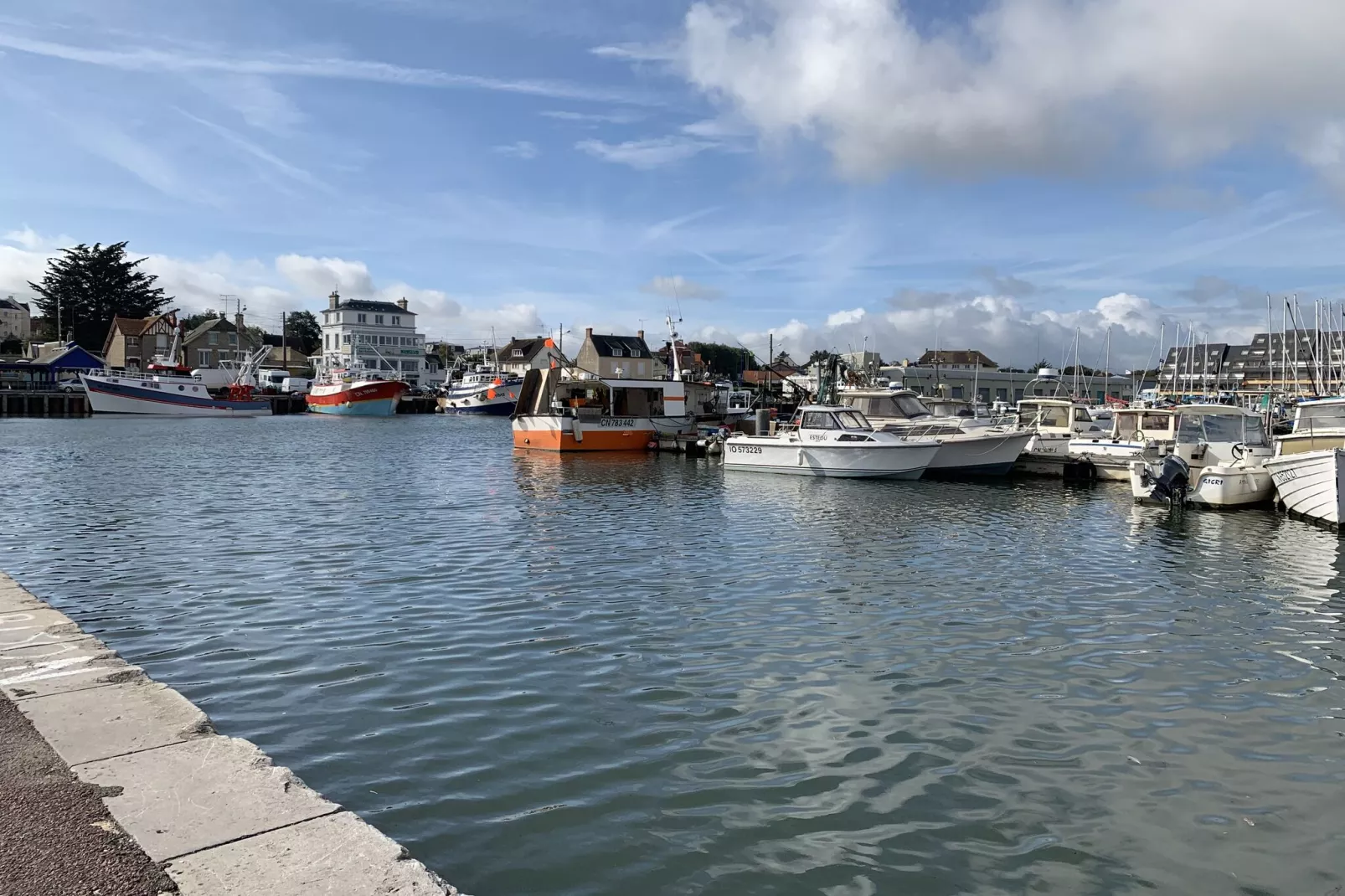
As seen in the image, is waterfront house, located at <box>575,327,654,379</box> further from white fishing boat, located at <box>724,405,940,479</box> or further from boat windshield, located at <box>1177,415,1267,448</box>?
boat windshield, located at <box>1177,415,1267,448</box>

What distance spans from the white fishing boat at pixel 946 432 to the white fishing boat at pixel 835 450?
31.6 inches

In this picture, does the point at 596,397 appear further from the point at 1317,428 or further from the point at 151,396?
the point at 151,396

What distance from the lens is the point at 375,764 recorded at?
6.79 m

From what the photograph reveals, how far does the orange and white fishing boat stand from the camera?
40.8 metres

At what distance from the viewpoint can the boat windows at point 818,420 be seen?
31.3 meters

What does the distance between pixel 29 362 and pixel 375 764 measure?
104131 millimetres

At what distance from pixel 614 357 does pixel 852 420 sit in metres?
80.8

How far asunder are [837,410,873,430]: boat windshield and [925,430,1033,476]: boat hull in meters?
2.62

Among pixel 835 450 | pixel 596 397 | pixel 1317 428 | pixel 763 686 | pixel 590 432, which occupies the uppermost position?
pixel 596 397

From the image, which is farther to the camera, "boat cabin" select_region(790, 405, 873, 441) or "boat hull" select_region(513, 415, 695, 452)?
"boat hull" select_region(513, 415, 695, 452)

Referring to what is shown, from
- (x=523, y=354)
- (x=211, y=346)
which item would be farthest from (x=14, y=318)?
(x=523, y=354)

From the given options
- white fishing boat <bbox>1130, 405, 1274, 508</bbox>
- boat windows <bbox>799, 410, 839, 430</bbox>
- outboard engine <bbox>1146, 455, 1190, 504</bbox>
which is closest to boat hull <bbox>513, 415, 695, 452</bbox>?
boat windows <bbox>799, 410, 839, 430</bbox>

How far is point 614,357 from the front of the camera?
110 meters

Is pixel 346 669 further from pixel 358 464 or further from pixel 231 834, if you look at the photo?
pixel 358 464
